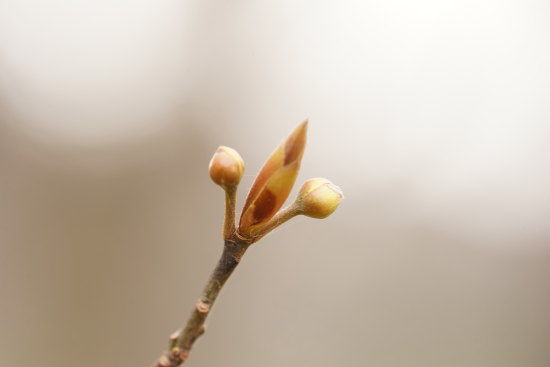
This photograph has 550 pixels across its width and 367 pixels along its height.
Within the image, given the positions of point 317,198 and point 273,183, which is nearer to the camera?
point 273,183

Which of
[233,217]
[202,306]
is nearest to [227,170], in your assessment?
[233,217]

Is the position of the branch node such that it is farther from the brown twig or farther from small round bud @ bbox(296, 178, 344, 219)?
small round bud @ bbox(296, 178, 344, 219)

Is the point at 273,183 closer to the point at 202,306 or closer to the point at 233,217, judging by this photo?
the point at 233,217

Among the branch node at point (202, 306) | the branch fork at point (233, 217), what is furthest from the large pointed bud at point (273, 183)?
the branch node at point (202, 306)

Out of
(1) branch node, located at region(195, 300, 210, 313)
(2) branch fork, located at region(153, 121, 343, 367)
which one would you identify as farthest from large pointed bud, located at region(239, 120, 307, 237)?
(1) branch node, located at region(195, 300, 210, 313)

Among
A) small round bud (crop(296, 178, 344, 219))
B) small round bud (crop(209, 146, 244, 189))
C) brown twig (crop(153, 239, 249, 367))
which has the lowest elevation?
brown twig (crop(153, 239, 249, 367))

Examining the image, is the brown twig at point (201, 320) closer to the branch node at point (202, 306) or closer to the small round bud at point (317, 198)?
the branch node at point (202, 306)
